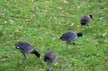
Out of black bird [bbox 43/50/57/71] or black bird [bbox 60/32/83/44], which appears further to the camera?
black bird [bbox 60/32/83/44]

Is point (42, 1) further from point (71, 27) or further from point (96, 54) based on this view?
point (96, 54)

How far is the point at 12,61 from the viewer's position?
9.45 meters

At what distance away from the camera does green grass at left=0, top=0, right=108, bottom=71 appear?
9422mm

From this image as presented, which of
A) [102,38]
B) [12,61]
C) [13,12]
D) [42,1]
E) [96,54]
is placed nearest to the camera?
[12,61]

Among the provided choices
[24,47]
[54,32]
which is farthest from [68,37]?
[24,47]

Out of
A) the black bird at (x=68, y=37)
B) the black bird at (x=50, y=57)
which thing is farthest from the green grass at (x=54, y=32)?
the black bird at (x=50, y=57)

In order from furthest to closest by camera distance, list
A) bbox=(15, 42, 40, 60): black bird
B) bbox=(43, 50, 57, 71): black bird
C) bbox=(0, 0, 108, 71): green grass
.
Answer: bbox=(0, 0, 108, 71): green grass < bbox=(15, 42, 40, 60): black bird < bbox=(43, 50, 57, 71): black bird

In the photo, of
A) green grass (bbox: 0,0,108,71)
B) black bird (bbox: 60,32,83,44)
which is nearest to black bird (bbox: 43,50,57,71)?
green grass (bbox: 0,0,108,71)

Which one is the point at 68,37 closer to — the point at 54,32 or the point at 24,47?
the point at 54,32

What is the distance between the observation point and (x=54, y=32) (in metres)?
11.6

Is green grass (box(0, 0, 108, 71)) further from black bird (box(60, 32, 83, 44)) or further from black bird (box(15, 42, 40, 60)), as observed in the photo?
black bird (box(15, 42, 40, 60))

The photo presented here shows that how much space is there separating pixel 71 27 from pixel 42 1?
311 centimetres

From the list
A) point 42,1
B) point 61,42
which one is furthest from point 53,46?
point 42,1

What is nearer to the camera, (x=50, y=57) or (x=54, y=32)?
(x=50, y=57)
